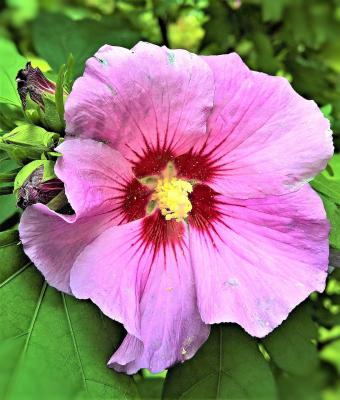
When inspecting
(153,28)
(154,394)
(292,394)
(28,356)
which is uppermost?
(153,28)

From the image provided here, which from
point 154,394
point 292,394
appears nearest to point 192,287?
point 154,394

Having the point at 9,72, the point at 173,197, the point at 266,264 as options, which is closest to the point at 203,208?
the point at 173,197

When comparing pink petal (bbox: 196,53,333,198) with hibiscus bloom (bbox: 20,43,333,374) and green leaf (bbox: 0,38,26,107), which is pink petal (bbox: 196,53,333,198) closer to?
hibiscus bloom (bbox: 20,43,333,374)

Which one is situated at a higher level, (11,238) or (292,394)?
(11,238)

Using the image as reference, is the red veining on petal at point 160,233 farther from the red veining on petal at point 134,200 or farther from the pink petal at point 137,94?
the pink petal at point 137,94

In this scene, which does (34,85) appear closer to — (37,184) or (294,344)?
(37,184)

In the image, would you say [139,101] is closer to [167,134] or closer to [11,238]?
[167,134]
